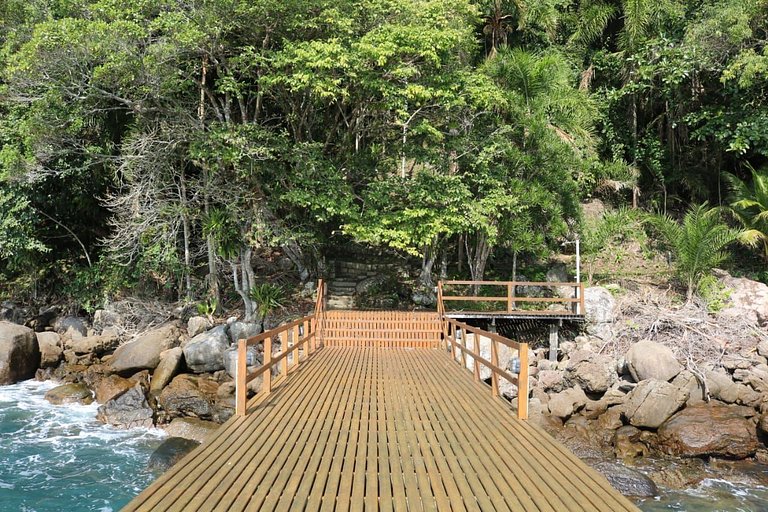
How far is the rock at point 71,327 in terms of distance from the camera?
53.4 feet

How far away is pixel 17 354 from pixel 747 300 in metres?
19.5

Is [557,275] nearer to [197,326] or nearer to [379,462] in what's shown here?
[197,326]

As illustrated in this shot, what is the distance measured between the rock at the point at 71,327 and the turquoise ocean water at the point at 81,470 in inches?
188

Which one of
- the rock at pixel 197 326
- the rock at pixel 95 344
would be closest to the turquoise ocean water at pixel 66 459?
the rock at pixel 95 344

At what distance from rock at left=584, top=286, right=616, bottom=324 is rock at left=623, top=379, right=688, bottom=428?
354cm

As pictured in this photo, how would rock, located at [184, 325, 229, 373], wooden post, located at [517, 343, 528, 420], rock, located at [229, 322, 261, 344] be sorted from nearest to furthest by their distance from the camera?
1. wooden post, located at [517, 343, 528, 420]
2. rock, located at [184, 325, 229, 373]
3. rock, located at [229, 322, 261, 344]

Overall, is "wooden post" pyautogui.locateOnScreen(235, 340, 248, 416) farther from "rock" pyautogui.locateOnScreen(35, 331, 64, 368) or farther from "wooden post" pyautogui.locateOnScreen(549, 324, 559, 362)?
"rock" pyautogui.locateOnScreen(35, 331, 64, 368)

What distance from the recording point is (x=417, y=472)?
419 centimetres

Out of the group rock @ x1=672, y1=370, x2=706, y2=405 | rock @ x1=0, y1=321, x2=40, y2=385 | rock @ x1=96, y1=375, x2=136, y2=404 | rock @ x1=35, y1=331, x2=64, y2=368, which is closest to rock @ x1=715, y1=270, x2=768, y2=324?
rock @ x1=672, y1=370, x2=706, y2=405

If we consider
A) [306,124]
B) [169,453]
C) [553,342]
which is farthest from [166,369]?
[553,342]

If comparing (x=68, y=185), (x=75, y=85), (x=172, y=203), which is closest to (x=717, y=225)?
Result: (x=172, y=203)

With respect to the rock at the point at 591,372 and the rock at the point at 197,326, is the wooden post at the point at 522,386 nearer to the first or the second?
the rock at the point at 591,372

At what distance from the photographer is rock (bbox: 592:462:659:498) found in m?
8.10

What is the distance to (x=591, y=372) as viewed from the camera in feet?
39.4
